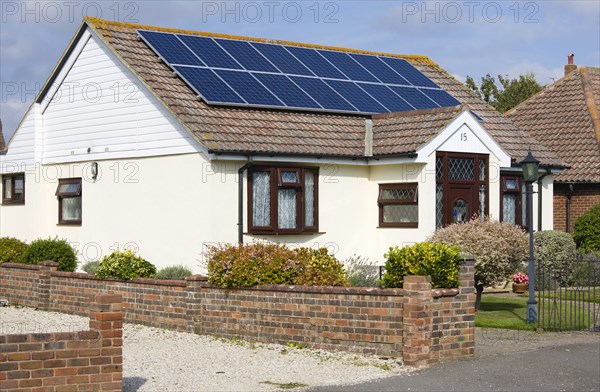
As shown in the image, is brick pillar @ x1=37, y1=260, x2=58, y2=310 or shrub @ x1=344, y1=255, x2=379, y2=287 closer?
shrub @ x1=344, y1=255, x2=379, y2=287

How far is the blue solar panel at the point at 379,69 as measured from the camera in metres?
27.6

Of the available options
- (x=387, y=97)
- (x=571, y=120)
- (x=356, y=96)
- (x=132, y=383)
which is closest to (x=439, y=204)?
(x=356, y=96)

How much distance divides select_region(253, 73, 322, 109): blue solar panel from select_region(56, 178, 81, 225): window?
5.37 m

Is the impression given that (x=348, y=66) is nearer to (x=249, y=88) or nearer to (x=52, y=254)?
(x=249, y=88)

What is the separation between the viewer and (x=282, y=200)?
22109 millimetres

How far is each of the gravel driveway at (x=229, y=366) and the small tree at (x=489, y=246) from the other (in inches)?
181

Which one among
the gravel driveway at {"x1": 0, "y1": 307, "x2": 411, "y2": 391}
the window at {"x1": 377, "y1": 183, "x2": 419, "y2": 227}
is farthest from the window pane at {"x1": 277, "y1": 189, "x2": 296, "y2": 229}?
the gravel driveway at {"x1": 0, "y1": 307, "x2": 411, "y2": 391}

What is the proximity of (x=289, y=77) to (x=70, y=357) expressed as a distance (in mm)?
15134

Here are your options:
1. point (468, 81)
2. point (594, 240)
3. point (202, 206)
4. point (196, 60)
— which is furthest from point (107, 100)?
point (468, 81)

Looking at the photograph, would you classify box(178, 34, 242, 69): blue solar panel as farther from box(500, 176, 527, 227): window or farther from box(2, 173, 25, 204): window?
box(500, 176, 527, 227): window

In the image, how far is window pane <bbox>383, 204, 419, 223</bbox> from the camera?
2292 centimetres

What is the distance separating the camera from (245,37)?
27.2m

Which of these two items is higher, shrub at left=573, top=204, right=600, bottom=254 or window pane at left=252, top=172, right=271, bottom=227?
window pane at left=252, top=172, right=271, bottom=227

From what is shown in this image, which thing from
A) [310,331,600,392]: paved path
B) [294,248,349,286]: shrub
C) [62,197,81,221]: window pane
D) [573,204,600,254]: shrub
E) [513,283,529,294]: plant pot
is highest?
[62,197,81,221]: window pane
